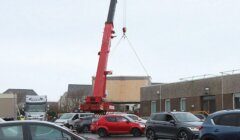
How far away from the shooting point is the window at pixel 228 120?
52.6 feet

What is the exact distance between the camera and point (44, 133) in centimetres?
1188

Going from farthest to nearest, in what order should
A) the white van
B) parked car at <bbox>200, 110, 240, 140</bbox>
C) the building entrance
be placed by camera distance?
the building entrance < the white van < parked car at <bbox>200, 110, 240, 140</bbox>

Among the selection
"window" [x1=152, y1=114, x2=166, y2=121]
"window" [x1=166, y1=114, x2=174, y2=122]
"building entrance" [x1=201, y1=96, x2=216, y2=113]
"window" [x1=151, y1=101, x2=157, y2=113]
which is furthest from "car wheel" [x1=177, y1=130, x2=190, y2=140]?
"window" [x1=151, y1=101, x2=157, y2=113]

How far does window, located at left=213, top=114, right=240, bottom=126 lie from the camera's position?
16.0 metres

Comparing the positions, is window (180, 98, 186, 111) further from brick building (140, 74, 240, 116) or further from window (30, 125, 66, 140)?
window (30, 125, 66, 140)

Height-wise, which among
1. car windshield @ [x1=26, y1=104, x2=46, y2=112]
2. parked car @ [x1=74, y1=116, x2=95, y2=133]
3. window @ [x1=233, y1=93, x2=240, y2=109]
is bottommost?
parked car @ [x1=74, y1=116, x2=95, y2=133]

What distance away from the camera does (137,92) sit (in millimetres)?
91000

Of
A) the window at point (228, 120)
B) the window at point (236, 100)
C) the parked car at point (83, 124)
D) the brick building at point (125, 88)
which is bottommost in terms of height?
the parked car at point (83, 124)

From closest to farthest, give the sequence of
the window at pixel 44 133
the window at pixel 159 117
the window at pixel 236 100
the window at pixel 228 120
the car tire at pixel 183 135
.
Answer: the window at pixel 44 133 < the window at pixel 228 120 < the car tire at pixel 183 135 < the window at pixel 159 117 < the window at pixel 236 100

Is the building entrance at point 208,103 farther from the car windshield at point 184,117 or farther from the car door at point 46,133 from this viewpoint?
the car door at point 46,133

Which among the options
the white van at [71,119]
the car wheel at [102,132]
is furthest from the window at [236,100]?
the car wheel at [102,132]

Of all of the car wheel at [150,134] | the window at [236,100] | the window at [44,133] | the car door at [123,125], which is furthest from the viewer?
the window at [236,100]

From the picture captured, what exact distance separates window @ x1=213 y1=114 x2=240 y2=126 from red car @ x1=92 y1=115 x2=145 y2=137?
15.9 m

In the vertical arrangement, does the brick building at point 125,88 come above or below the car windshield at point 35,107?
above
